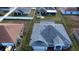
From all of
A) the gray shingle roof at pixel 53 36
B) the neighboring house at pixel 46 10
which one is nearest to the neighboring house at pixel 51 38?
the gray shingle roof at pixel 53 36

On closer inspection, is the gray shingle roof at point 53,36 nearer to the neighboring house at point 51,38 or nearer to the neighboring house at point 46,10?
the neighboring house at point 51,38

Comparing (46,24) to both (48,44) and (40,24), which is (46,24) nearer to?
(40,24)

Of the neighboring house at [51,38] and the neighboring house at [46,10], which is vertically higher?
the neighboring house at [46,10]

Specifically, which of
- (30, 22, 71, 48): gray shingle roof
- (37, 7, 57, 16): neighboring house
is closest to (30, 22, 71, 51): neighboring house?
(30, 22, 71, 48): gray shingle roof

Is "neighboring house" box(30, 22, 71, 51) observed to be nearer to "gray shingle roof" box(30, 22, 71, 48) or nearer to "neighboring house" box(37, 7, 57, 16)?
"gray shingle roof" box(30, 22, 71, 48)

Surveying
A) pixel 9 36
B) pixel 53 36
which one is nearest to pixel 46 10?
pixel 53 36

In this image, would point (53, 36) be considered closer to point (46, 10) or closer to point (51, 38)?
point (51, 38)
